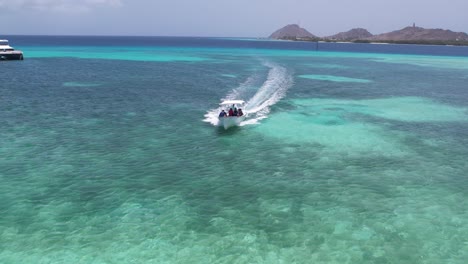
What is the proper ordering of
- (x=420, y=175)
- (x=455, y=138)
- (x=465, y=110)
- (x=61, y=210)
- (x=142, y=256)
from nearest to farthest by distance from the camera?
(x=142, y=256)
(x=61, y=210)
(x=420, y=175)
(x=455, y=138)
(x=465, y=110)

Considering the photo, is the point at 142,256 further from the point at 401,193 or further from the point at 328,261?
→ the point at 401,193

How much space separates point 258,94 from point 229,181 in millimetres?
32903

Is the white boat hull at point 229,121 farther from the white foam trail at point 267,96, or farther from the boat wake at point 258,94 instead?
the white foam trail at point 267,96

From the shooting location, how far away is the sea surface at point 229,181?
63.3 ft

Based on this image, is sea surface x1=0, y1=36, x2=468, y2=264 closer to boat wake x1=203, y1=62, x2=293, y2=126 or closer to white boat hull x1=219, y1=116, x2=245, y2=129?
boat wake x1=203, y1=62, x2=293, y2=126

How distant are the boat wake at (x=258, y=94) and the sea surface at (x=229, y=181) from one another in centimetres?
49

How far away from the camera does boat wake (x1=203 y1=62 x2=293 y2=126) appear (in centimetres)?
4539

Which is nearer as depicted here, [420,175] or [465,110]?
[420,175]

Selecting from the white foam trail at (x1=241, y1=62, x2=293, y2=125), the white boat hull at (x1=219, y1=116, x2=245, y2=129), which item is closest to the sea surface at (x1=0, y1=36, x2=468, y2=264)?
the white foam trail at (x1=241, y1=62, x2=293, y2=125)

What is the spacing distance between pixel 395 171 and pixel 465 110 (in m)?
30.2

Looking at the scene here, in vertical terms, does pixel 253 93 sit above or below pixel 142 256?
above

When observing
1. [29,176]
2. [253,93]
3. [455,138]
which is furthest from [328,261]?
[253,93]

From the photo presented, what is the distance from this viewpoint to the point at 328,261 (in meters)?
18.3

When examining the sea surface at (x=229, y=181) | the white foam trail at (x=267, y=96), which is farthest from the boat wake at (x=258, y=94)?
the sea surface at (x=229, y=181)
